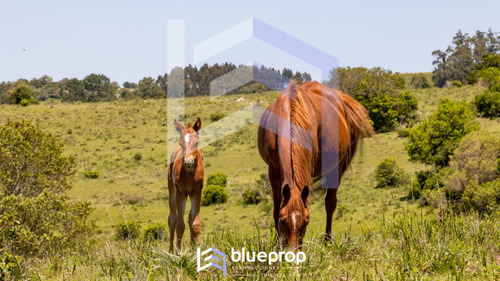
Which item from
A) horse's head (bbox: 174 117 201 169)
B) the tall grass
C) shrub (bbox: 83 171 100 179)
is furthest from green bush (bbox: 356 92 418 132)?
the tall grass

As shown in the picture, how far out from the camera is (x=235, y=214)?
27953 millimetres

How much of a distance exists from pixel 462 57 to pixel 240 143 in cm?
7046

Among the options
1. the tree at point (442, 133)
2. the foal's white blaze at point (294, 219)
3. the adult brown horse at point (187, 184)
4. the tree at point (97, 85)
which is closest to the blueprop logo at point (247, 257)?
the foal's white blaze at point (294, 219)

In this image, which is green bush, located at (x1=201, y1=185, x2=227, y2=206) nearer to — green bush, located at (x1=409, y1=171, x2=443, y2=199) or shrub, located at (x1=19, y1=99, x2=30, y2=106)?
green bush, located at (x1=409, y1=171, x2=443, y2=199)

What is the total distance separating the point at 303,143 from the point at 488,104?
4415 centimetres

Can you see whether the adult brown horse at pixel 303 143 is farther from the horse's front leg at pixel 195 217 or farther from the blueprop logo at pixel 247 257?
the horse's front leg at pixel 195 217

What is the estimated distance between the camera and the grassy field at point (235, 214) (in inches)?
177

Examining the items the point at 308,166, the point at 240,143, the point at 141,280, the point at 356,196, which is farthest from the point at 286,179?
the point at 240,143

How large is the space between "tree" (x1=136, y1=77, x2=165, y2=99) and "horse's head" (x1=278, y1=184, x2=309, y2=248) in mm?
82865

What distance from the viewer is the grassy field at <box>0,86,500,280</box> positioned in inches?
177

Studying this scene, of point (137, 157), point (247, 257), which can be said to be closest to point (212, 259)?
point (247, 257)

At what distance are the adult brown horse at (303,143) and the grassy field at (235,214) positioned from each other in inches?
14.7

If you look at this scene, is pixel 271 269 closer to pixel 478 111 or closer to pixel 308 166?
pixel 308 166

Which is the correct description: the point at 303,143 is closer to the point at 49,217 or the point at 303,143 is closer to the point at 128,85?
the point at 49,217
